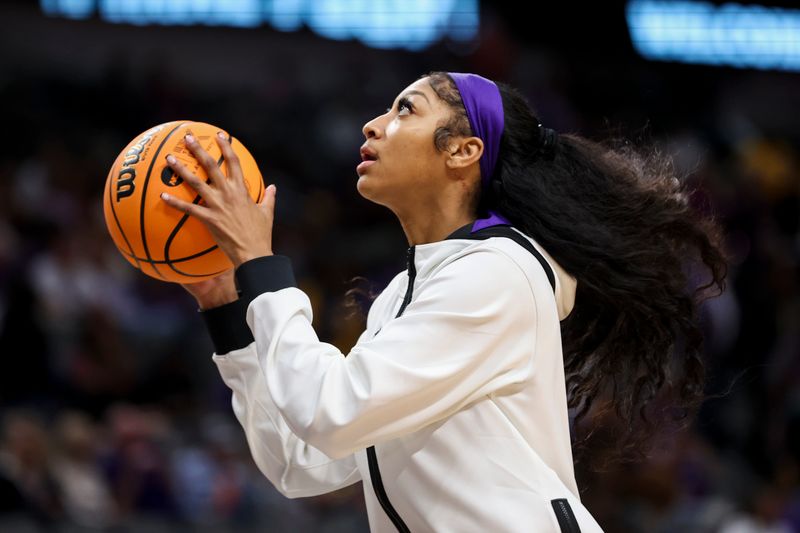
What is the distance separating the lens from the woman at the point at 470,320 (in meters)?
2.42

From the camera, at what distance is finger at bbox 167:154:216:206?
103 inches

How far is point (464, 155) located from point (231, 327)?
2.28 feet

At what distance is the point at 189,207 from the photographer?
2598mm

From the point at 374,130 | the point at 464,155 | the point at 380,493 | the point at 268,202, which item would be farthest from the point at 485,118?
the point at 380,493

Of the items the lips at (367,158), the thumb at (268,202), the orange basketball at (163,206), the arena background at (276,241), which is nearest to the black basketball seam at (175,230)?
the orange basketball at (163,206)

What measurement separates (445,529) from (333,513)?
409cm

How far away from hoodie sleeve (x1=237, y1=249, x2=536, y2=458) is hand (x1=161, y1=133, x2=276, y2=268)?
2.3 inches

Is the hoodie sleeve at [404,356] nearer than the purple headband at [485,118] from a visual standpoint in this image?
Yes

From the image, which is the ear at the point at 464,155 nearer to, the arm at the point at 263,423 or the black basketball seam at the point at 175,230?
the black basketball seam at the point at 175,230

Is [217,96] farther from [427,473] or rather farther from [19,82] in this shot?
[427,473]

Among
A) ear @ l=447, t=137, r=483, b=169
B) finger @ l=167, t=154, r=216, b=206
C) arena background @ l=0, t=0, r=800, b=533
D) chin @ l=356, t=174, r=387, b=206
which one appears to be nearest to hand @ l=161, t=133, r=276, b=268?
finger @ l=167, t=154, r=216, b=206

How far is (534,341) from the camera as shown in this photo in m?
2.54

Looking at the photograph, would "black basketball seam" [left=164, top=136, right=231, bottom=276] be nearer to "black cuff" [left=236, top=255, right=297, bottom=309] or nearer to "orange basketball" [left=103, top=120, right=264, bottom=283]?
"orange basketball" [left=103, top=120, right=264, bottom=283]

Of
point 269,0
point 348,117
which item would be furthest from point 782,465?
point 269,0
